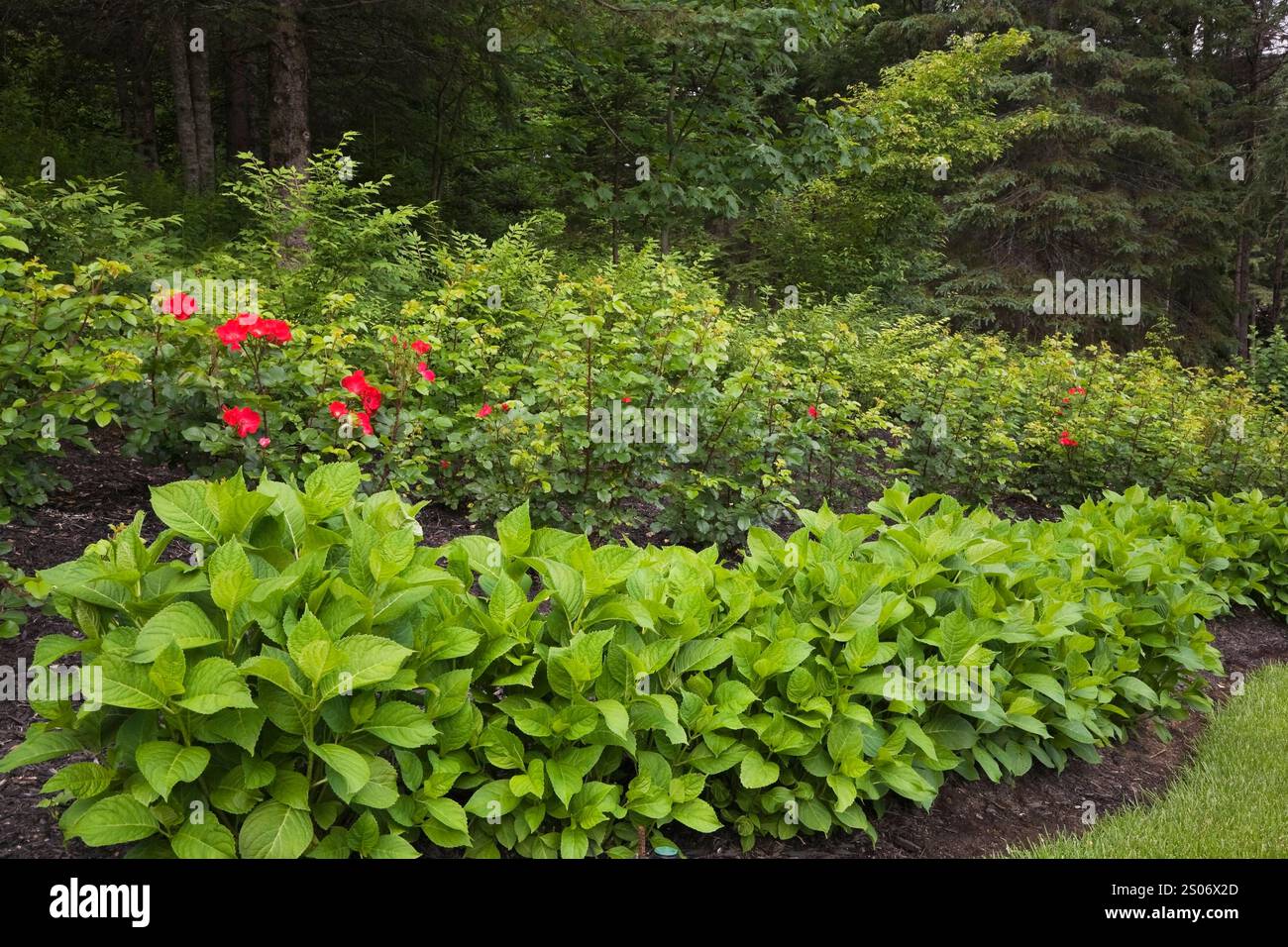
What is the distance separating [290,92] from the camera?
8195 mm

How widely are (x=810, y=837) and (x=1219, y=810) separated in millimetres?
1682

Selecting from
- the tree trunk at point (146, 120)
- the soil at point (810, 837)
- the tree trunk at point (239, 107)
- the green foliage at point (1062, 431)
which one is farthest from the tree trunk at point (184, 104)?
the green foliage at point (1062, 431)

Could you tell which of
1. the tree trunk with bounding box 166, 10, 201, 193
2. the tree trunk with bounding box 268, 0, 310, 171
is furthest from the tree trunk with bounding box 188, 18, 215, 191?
the tree trunk with bounding box 268, 0, 310, 171

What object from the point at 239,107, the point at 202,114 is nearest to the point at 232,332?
the point at 202,114

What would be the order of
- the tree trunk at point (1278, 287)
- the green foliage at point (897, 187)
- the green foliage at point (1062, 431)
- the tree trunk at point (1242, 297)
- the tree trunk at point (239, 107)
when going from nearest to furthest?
the green foliage at point (1062, 431) → the tree trunk at point (239, 107) → the green foliage at point (897, 187) → the tree trunk at point (1242, 297) → the tree trunk at point (1278, 287)

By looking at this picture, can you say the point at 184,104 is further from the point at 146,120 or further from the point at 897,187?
the point at 897,187

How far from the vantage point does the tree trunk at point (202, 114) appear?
11.3m

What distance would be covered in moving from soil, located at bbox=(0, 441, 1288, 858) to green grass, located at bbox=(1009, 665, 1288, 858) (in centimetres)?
10

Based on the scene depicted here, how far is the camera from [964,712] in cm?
294

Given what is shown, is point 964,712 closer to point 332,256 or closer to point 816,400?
point 816,400

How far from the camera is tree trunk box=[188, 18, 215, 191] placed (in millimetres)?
11289

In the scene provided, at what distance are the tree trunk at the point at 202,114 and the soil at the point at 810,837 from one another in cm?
798

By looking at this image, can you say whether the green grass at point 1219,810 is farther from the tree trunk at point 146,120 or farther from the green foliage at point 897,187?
the tree trunk at point 146,120

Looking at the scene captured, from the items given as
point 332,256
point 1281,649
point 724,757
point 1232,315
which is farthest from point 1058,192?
point 724,757
